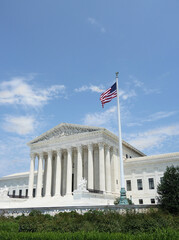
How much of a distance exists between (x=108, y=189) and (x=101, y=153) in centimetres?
685

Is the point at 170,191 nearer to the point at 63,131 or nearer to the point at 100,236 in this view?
the point at 100,236

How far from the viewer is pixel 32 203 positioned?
44.8 metres

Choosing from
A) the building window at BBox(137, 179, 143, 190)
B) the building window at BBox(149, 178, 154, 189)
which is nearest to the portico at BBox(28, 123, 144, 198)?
the building window at BBox(137, 179, 143, 190)

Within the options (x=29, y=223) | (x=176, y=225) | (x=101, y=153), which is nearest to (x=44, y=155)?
(x=101, y=153)

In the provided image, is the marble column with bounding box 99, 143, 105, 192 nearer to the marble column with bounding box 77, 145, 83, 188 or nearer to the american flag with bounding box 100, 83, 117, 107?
the marble column with bounding box 77, 145, 83, 188

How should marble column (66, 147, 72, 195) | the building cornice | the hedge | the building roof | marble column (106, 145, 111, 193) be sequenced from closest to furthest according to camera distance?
1. the hedge
2. marble column (106, 145, 111, 193)
3. marble column (66, 147, 72, 195)
4. the building cornice
5. the building roof

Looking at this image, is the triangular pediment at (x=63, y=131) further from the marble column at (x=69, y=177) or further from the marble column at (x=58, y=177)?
the marble column at (x=58, y=177)

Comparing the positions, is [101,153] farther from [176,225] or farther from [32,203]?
[176,225]

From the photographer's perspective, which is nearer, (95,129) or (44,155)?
(95,129)

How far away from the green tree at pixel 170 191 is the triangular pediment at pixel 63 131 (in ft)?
80.8

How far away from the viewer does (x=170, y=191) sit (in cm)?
2148

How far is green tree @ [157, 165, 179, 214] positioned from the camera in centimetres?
2016

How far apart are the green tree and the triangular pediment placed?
24.6m

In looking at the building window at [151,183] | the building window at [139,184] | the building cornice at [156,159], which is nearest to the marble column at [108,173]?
the building cornice at [156,159]
